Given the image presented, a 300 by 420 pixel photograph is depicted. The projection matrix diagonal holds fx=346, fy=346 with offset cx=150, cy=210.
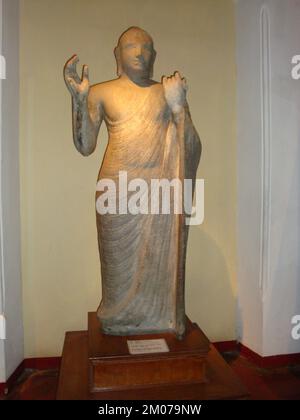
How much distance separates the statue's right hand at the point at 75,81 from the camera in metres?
1.81

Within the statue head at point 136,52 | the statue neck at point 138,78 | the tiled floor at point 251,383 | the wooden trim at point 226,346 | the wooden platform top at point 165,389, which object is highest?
the statue head at point 136,52

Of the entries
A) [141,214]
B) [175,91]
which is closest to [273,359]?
[141,214]

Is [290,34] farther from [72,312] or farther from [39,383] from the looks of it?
[39,383]

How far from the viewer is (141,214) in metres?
1.89

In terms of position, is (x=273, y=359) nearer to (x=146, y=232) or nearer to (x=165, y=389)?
(x=165, y=389)

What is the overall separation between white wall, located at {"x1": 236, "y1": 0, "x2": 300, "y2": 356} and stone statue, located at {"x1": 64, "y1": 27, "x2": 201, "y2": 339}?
76cm

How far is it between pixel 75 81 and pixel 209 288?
179cm

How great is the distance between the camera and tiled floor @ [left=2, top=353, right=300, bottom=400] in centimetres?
213

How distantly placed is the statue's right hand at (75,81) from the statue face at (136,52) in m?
0.26

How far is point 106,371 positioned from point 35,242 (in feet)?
3.83

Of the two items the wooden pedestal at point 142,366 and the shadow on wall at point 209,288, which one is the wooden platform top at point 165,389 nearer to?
the wooden pedestal at point 142,366

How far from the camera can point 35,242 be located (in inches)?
98.8

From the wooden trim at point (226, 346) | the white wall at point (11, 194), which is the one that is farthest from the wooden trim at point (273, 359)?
the white wall at point (11, 194)

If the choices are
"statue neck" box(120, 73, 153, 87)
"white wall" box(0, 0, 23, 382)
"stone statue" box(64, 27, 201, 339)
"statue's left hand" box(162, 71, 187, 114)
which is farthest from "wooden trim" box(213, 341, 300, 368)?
"statue neck" box(120, 73, 153, 87)
